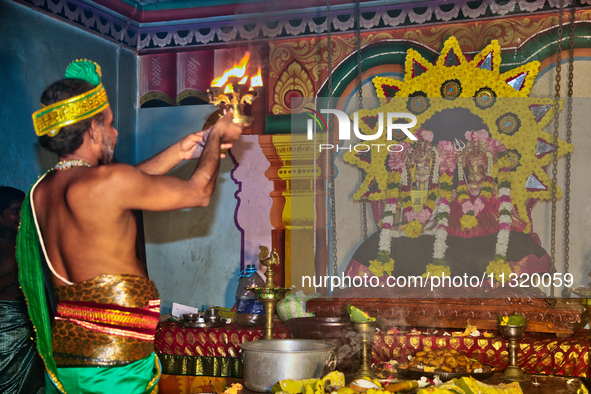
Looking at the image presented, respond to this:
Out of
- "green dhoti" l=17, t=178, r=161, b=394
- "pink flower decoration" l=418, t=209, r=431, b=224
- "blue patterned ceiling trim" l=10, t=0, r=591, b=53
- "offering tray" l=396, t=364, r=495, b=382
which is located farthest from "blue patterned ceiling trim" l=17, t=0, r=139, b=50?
"offering tray" l=396, t=364, r=495, b=382

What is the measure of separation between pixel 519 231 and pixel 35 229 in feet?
12.1

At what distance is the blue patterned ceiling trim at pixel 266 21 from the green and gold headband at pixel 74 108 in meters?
2.31

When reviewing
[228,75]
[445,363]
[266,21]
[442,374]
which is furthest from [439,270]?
[228,75]

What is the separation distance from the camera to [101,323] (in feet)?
6.93

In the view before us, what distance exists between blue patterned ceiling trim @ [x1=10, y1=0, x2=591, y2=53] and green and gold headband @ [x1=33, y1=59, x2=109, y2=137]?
91.1 inches

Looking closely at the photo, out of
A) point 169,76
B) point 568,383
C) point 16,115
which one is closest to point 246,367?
point 568,383

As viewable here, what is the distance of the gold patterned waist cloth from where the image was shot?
2.11 metres

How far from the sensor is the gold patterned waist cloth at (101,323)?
2.11m

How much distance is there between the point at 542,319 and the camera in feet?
10.6

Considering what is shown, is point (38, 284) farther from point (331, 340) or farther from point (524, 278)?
point (524, 278)

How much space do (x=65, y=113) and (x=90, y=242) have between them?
0.53 metres

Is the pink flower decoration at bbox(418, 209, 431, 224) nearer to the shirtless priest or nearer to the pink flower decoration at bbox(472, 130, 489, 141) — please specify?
the pink flower decoration at bbox(472, 130, 489, 141)

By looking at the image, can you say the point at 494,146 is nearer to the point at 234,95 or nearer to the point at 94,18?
the point at 234,95

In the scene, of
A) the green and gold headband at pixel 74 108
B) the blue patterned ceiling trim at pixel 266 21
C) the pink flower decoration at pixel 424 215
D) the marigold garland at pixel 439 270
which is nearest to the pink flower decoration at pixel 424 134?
the pink flower decoration at pixel 424 215
